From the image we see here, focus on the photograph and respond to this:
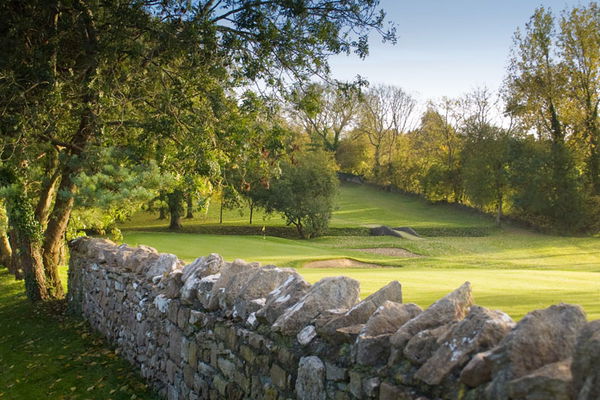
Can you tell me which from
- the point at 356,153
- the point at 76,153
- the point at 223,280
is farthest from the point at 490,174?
the point at 223,280

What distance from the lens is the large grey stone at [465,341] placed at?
2.75 meters

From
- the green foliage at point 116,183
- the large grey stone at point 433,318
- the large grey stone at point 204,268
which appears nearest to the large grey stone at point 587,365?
the large grey stone at point 433,318

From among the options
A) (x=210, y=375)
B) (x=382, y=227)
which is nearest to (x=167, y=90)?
(x=210, y=375)

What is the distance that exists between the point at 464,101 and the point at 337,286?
5274 centimetres

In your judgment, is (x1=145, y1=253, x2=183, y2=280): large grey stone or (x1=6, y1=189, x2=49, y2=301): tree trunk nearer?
(x1=145, y1=253, x2=183, y2=280): large grey stone

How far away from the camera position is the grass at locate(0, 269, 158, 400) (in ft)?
24.3

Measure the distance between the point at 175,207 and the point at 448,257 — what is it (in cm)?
1989

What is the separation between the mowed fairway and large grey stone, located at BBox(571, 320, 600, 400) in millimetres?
4683

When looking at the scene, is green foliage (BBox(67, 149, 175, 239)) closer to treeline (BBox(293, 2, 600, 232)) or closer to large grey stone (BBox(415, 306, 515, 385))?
large grey stone (BBox(415, 306, 515, 385))

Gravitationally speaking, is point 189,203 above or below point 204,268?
above

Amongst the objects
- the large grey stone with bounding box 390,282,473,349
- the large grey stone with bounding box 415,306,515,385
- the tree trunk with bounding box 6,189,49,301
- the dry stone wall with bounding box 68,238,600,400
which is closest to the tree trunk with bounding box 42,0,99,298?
the tree trunk with bounding box 6,189,49,301

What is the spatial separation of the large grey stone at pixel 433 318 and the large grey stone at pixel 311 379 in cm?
74

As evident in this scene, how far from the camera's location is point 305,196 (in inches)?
1534

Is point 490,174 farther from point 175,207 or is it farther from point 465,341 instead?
point 465,341
